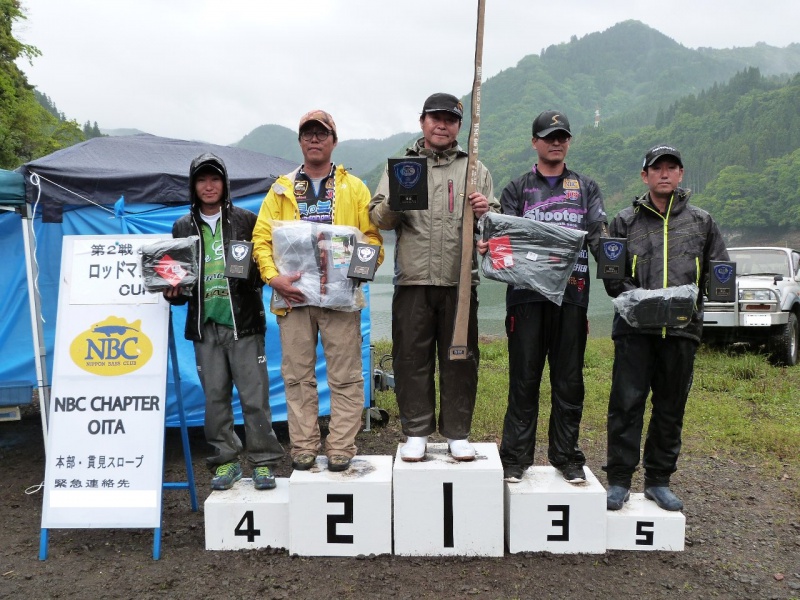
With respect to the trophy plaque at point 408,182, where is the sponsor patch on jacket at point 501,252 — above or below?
below

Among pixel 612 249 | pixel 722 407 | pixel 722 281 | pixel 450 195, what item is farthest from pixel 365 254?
pixel 722 407

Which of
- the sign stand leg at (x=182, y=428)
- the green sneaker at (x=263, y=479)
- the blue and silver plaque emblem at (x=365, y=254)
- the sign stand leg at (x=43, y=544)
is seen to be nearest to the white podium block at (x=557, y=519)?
the green sneaker at (x=263, y=479)

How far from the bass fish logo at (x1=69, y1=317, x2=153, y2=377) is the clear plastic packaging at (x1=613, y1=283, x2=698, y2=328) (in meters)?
2.58

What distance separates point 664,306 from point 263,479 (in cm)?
228

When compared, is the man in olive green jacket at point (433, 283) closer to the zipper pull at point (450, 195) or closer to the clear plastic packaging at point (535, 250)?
the zipper pull at point (450, 195)

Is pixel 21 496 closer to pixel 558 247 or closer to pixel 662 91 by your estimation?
pixel 558 247

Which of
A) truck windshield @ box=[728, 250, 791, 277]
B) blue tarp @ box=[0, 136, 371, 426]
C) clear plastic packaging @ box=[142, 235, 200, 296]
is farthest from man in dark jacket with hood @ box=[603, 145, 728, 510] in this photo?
truck windshield @ box=[728, 250, 791, 277]

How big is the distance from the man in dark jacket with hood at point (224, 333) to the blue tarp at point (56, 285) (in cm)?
151

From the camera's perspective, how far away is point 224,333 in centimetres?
348

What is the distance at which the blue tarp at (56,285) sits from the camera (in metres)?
4.87

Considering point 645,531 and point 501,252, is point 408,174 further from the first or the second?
point 645,531

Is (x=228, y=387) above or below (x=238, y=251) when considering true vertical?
below

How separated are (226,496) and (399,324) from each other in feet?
4.24

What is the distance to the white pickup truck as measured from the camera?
831cm
